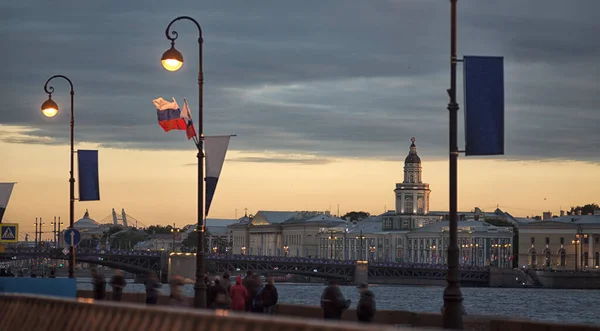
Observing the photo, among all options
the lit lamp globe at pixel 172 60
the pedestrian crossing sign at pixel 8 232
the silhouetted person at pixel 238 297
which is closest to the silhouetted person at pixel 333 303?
the silhouetted person at pixel 238 297

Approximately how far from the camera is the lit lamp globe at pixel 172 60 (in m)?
31.4

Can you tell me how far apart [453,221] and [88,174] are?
1988cm

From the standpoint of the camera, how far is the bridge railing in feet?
49.5

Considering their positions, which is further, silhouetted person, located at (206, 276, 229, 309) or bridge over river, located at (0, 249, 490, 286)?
bridge over river, located at (0, 249, 490, 286)

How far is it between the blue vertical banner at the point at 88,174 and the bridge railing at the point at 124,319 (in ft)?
53.7

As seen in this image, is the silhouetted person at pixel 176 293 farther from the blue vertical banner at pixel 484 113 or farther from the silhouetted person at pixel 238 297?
the blue vertical banner at pixel 484 113

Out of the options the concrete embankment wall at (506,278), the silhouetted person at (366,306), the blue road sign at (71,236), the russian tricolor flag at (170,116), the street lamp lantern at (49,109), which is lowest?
the concrete embankment wall at (506,278)

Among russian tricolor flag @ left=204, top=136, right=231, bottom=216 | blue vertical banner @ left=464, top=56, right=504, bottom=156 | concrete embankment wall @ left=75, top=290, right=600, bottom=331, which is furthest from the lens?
russian tricolor flag @ left=204, top=136, right=231, bottom=216

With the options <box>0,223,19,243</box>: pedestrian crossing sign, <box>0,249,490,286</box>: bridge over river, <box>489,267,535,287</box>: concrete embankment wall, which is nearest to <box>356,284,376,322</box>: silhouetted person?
<box>0,223,19,243</box>: pedestrian crossing sign

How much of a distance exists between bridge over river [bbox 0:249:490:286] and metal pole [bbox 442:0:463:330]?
100 metres

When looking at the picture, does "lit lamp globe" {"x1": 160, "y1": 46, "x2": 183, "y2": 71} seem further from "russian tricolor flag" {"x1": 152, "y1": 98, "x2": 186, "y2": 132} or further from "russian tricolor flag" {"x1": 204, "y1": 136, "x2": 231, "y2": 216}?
"russian tricolor flag" {"x1": 152, "y1": 98, "x2": 186, "y2": 132}

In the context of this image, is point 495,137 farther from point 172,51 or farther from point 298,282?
point 298,282

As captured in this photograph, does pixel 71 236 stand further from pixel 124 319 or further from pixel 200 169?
pixel 124 319

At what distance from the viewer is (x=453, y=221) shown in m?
23.0
